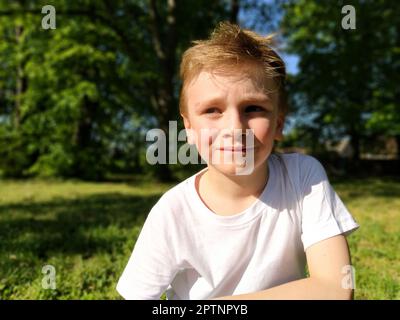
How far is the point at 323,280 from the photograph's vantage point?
1.38 m

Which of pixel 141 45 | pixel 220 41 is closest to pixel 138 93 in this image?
pixel 141 45

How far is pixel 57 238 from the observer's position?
185 inches

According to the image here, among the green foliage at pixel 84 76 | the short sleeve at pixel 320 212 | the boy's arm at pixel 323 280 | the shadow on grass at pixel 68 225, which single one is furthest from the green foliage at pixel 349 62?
the boy's arm at pixel 323 280

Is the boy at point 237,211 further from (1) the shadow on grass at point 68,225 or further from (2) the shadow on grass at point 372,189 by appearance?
(2) the shadow on grass at point 372,189

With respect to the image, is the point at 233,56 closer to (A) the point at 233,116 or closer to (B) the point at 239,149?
(A) the point at 233,116

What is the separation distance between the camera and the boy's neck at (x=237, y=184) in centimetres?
158

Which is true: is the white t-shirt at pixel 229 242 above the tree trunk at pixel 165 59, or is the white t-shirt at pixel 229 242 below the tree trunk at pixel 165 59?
below

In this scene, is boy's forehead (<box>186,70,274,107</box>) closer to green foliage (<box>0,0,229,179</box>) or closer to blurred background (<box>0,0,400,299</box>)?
blurred background (<box>0,0,400,299</box>)

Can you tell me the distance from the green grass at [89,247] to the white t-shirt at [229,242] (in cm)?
162

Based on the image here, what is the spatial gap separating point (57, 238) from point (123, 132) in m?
13.6

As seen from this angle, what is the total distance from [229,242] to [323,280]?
0.35 metres

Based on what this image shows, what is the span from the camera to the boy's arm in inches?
53.1

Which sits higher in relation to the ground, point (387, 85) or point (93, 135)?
point (387, 85)

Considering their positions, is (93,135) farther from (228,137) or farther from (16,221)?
(228,137)
